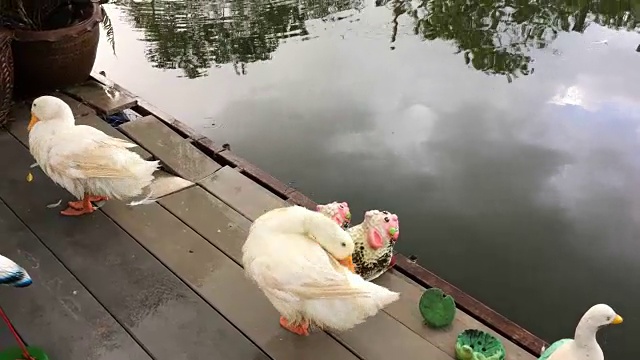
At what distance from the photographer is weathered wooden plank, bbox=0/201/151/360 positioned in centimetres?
225

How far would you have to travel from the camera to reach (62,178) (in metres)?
2.76

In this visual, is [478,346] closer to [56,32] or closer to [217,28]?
[56,32]

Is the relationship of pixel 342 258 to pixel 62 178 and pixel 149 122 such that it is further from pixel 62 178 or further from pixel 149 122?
pixel 149 122

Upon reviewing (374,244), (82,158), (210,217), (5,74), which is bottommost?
(210,217)

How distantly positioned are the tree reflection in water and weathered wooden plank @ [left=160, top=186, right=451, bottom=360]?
229 cm

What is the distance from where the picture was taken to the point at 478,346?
2.21 m

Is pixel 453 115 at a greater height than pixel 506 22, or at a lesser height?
lesser

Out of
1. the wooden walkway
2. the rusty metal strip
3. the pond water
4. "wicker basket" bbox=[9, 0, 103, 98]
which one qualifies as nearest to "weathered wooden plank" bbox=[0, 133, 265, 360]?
the wooden walkway

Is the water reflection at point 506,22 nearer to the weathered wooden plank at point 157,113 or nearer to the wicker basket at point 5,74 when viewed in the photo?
the weathered wooden plank at point 157,113

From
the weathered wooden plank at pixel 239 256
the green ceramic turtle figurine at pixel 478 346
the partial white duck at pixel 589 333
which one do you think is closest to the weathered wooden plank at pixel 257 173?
the weathered wooden plank at pixel 239 256

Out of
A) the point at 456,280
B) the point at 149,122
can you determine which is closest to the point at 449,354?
the point at 456,280

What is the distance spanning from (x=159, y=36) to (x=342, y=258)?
402cm

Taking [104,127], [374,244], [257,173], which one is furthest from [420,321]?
[104,127]

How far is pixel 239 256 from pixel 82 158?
818 millimetres
